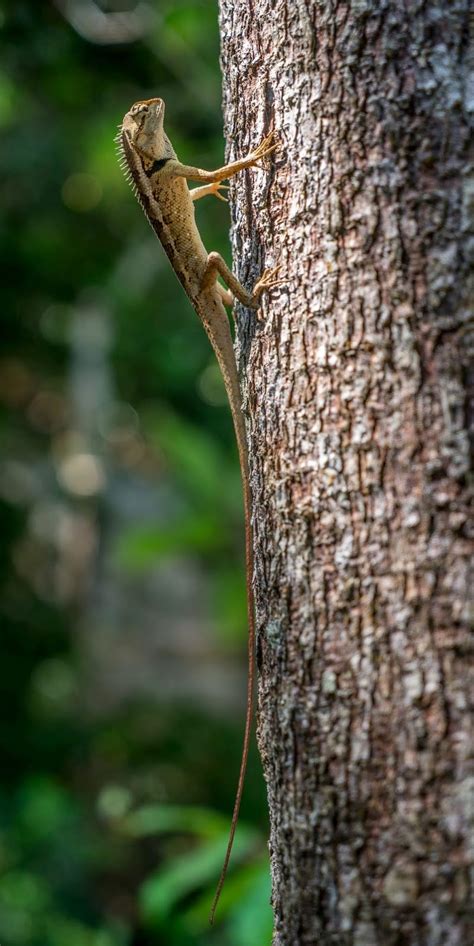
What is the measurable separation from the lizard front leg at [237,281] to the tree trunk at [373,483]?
0.07 meters

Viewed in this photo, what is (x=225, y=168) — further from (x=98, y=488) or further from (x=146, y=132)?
(x=98, y=488)

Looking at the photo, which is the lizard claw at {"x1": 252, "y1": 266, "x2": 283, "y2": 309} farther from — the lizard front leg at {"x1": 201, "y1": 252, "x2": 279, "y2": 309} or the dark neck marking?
the dark neck marking

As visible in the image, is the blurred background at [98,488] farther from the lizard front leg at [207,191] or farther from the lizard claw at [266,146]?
the lizard claw at [266,146]

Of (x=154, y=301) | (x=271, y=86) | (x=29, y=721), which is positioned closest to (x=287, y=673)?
(x=271, y=86)

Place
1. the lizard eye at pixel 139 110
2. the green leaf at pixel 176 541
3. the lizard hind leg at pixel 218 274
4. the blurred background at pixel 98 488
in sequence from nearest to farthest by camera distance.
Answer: the lizard hind leg at pixel 218 274 < the lizard eye at pixel 139 110 < the blurred background at pixel 98 488 < the green leaf at pixel 176 541

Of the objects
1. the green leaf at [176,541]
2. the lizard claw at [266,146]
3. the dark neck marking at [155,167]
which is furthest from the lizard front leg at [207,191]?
the green leaf at [176,541]

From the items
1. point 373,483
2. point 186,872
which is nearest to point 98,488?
point 186,872

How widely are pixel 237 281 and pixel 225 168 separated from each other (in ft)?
0.87

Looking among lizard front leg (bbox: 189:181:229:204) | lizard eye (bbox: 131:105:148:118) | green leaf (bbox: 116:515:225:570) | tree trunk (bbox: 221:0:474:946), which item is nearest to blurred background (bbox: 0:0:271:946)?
green leaf (bbox: 116:515:225:570)

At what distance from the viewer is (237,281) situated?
2.07 m

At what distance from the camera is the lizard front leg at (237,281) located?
6.02 ft

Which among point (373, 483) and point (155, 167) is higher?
point (155, 167)

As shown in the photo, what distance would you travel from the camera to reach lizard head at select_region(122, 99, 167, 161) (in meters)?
2.78

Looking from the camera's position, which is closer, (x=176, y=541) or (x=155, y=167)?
(x=155, y=167)
